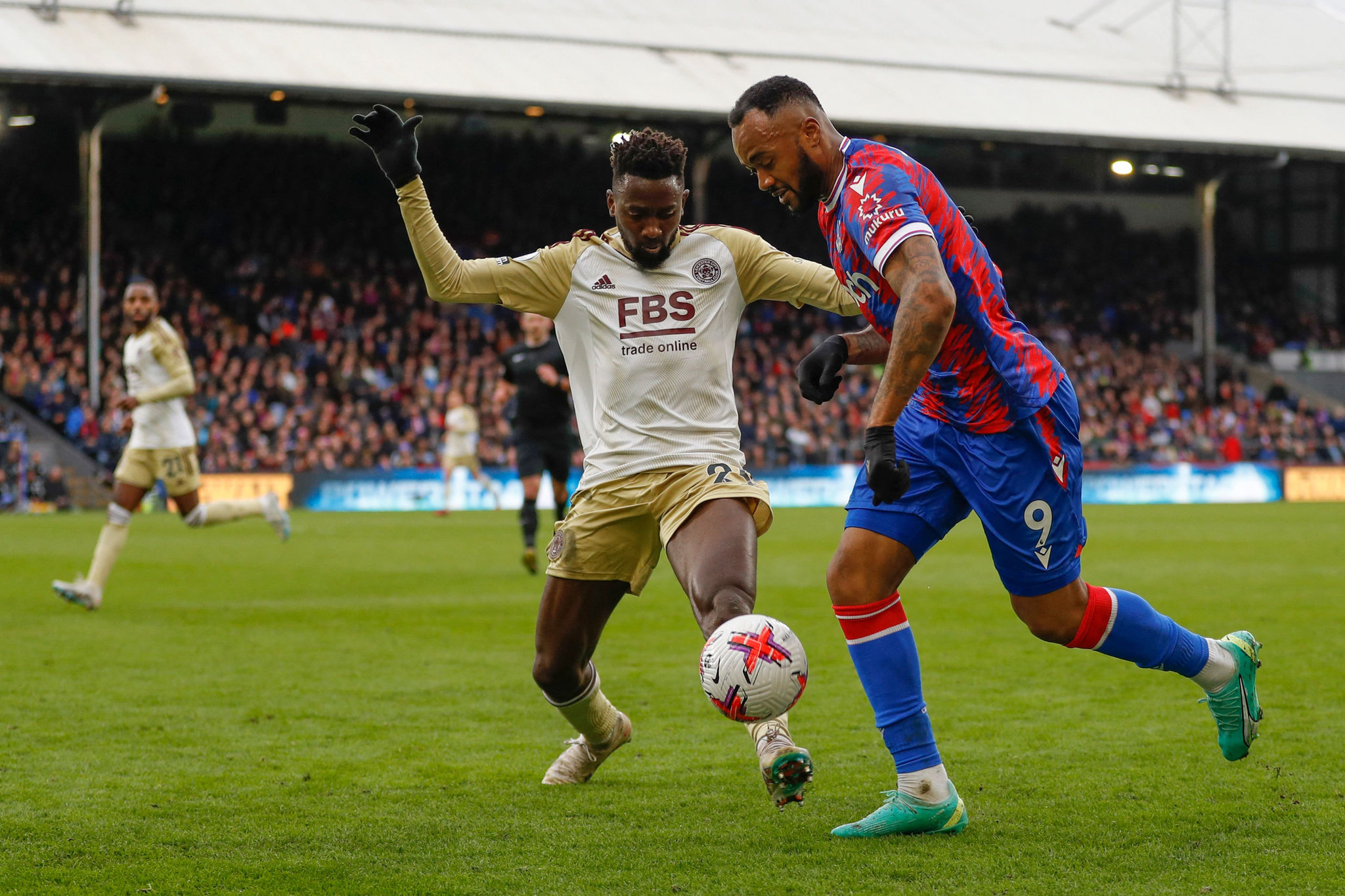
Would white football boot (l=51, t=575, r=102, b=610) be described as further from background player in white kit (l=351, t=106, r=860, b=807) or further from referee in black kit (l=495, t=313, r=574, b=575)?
background player in white kit (l=351, t=106, r=860, b=807)

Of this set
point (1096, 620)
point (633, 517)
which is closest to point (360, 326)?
point (633, 517)

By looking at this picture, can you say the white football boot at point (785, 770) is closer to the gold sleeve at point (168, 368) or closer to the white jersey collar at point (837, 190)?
the white jersey collar at point (837, 190)

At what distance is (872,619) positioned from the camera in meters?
4.61

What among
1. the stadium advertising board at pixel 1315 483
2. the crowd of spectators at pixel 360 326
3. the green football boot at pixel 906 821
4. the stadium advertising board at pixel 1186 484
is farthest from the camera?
the stadium advertising board at pixel 1315 483

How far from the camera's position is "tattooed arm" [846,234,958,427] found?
412 cm

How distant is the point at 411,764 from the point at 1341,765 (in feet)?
10.8

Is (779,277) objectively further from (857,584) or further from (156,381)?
→ (156,381)

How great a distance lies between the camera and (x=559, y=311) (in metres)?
5.17

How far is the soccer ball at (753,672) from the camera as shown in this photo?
4.14 m

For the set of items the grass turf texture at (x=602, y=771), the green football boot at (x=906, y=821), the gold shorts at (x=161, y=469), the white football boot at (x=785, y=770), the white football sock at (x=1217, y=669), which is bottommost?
the grass turf texture at (x=602, y=771)

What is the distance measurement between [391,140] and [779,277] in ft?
4.43

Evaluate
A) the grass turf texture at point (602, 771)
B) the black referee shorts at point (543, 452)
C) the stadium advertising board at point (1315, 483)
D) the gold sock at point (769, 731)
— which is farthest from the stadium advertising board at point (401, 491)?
the gold sock at point (769, 731)

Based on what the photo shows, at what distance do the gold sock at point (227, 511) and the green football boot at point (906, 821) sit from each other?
25.9ft

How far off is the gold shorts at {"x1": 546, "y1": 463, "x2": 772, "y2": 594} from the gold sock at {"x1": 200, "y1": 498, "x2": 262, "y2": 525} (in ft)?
23.0
